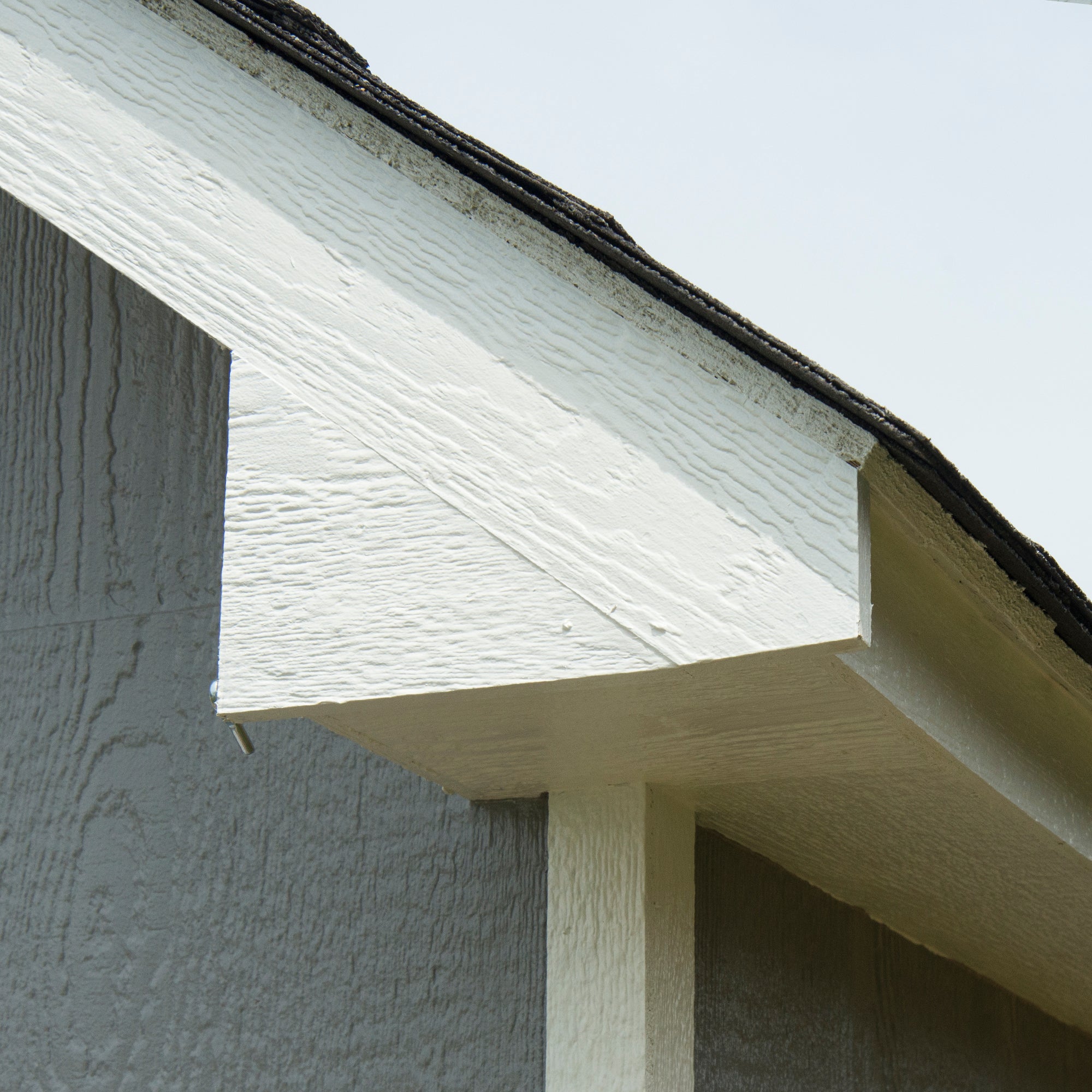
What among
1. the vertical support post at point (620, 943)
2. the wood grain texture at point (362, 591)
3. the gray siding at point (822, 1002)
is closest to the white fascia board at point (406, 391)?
the wood grain texture at point (362, 591)

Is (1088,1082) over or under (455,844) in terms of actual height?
under

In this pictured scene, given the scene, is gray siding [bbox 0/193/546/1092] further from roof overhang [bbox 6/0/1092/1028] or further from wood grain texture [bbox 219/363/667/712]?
wood grain texture [bbox 219/363/667/712]

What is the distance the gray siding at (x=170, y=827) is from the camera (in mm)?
1776

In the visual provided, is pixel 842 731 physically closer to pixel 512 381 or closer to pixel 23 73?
pixel 512 381

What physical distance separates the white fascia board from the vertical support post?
0.46 m

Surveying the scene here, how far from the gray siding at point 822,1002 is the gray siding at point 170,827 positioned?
0.25 m

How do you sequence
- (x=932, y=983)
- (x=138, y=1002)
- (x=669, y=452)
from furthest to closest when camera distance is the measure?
1. (x=932, y=983)
2. (x=138, y=1002)
3. (x=669, y=452)

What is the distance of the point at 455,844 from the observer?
6.03ft

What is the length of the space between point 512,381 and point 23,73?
73 centimetres

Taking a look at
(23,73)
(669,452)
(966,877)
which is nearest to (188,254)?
(23,73)

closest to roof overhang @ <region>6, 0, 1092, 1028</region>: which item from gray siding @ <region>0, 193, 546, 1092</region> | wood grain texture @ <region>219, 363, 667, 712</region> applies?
wood grain texture @ <region>219, 363, 667, 712</region>

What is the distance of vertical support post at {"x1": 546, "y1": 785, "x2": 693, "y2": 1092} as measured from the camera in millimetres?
1573

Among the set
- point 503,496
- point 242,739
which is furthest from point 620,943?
point 503,496

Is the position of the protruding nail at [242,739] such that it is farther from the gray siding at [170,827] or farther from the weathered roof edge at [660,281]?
the weathered roof edge at [660,281]
